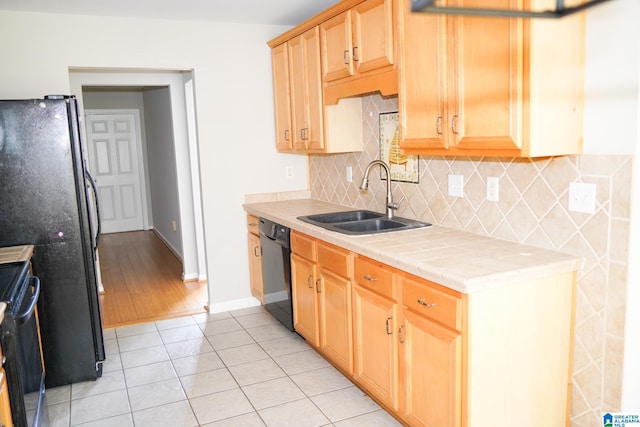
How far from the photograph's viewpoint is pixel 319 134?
11.8 feet

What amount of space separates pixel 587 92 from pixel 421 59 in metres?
0.73

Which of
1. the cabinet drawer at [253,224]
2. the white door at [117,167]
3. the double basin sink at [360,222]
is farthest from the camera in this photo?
the white door at [117,167]

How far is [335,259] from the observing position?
289cm

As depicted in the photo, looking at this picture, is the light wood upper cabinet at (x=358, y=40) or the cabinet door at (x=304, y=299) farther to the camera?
the cabinet door at (x=304, y=299)

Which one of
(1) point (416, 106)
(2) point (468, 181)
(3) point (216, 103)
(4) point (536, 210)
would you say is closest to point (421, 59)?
(1) point (416, 106)

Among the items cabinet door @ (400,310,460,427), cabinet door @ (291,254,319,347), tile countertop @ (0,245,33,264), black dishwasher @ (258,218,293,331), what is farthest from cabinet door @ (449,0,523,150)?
tile countertop @ (0,245,33,264)

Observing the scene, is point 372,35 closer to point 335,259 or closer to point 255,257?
point 335,259

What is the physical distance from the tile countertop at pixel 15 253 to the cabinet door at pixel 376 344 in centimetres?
170

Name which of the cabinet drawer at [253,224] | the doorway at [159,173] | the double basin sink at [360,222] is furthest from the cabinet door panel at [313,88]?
the doorway at [159,173]

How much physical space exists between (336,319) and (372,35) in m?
1.57

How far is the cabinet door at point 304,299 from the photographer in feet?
10.6

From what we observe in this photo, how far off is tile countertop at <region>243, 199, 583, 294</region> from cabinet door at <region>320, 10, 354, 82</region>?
98cm

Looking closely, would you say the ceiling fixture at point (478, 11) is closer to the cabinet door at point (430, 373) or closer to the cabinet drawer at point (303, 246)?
the cabinet door at point (430, 373)

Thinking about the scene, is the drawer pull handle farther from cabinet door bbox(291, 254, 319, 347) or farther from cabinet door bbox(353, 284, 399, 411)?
cabinet door bbox(291, 254, 319, 347)
